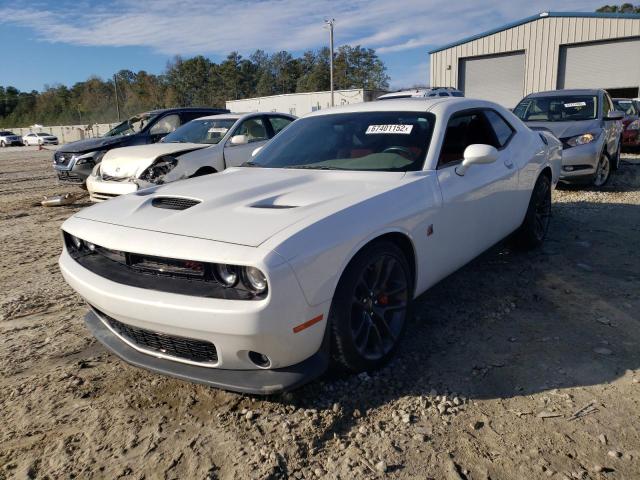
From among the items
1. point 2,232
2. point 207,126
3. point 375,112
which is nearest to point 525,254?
point 375,112

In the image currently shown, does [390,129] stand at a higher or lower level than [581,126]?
higher

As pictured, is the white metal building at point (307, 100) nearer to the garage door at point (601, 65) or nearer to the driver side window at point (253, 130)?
the garage door at point (601, 65)

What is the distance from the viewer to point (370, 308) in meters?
2.68

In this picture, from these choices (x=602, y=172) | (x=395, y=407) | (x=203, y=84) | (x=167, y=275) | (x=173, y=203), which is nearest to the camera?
(x=167, y=275)

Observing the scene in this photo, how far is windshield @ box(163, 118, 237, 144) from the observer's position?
7480 millimetres

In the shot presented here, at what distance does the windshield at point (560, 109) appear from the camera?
→ 27.5 ft

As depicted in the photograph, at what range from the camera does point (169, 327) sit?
7.36ft

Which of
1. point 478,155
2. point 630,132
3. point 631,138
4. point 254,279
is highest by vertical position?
point 478,155

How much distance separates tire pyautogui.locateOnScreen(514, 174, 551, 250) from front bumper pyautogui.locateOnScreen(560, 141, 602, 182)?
279 centimetres

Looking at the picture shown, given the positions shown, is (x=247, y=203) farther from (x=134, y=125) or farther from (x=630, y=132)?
(x=630, y=132)

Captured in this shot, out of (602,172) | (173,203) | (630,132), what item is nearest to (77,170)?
(173,203)

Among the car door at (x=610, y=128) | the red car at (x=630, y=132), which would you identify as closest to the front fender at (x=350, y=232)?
the car door at (x=610, y=128)

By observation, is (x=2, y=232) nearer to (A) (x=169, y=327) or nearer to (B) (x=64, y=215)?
(B) (x=64, y=215)

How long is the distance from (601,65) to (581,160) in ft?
64.5
